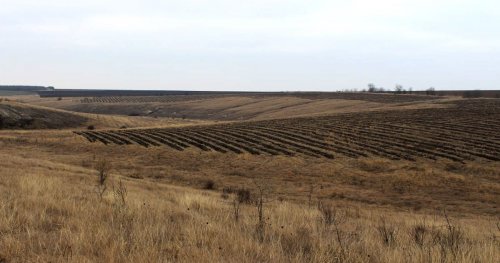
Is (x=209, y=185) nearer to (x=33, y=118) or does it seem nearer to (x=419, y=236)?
Result: (x=419, y=236)

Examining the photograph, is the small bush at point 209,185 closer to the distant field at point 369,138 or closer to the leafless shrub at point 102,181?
the leafless shrub at point 102,181

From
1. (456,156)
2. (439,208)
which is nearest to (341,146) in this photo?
(456,156)

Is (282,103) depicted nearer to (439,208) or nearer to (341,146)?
A: (341,146)

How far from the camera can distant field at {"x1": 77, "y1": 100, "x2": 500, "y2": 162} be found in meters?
37.6

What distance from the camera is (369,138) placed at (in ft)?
151

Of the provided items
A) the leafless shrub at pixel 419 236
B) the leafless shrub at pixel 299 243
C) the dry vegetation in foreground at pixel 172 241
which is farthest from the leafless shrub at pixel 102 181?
the leafless shrub at pixel 419 236

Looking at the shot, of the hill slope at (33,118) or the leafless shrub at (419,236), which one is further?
the hill slope at (33,118)

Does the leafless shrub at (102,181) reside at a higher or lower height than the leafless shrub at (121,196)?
lower

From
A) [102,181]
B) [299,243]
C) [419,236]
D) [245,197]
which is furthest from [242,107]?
[299,243]

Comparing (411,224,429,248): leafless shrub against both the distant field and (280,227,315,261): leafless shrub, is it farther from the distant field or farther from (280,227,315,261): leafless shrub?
the distant field

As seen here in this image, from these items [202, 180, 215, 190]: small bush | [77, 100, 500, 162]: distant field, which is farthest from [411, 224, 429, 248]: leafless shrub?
[77, 100, 500, 162]: distant field

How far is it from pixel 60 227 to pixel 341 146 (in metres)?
36.3

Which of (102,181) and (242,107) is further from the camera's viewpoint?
(242,107)

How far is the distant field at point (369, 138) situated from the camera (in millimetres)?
37625
